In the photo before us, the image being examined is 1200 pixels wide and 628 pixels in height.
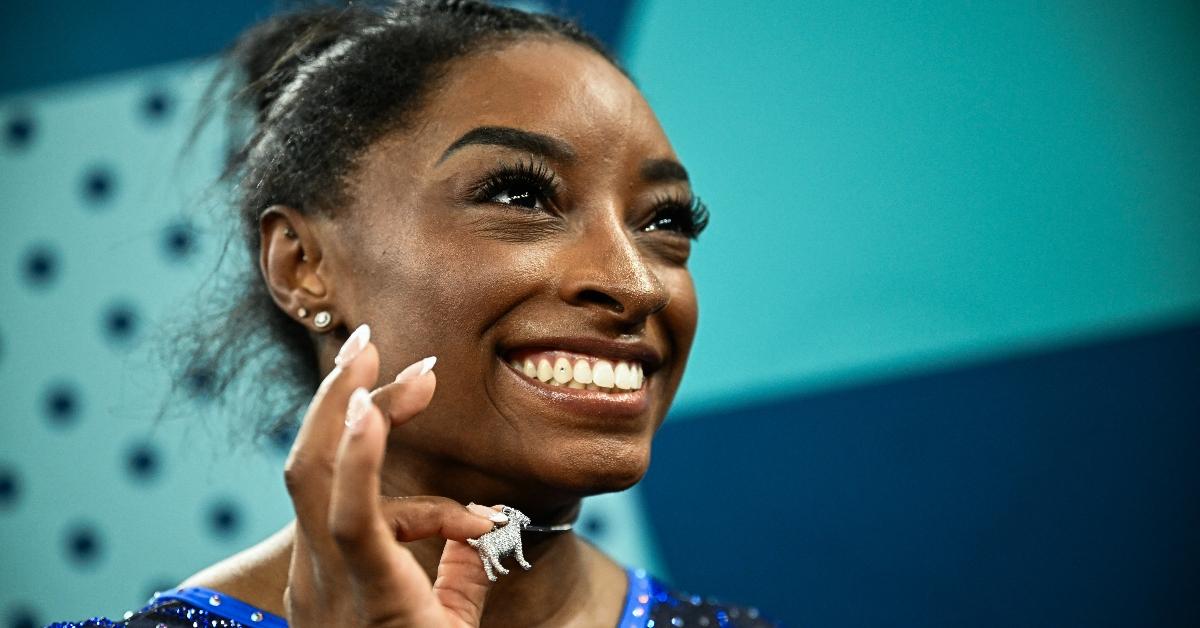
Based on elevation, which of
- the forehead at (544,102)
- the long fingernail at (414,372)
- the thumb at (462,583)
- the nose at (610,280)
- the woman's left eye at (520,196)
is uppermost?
the forehead at (544,102)

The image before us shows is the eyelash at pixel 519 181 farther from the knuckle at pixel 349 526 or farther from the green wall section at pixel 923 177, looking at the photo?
the green wall section at pixel 923 177

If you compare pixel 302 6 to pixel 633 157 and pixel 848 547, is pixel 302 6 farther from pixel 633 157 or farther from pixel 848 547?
pixel 848 547

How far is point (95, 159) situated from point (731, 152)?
38.6 inches

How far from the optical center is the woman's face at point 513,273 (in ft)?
3.16

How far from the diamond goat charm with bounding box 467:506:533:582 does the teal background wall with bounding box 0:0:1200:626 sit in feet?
2.79

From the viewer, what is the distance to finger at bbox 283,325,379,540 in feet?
2.24

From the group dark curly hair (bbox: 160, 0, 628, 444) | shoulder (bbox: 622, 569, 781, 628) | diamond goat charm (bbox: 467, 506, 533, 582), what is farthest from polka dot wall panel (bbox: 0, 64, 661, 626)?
diamond goat charm (bbox: 467, 506, 533, 582)

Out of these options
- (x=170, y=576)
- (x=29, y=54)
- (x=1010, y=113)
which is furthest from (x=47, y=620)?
(x=1010, y=113)

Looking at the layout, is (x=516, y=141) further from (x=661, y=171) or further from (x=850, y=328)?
(x=850, y=328)

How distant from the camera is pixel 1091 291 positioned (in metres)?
1.72

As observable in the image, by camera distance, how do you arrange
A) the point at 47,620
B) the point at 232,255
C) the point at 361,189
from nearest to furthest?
the point at 361,189 < the point at 232,255 < the point at 47,620

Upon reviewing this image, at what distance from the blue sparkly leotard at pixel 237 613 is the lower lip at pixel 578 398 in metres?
0.31

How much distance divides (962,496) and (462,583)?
109 centimetres

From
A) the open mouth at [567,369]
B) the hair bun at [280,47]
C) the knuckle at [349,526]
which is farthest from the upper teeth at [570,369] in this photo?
the hair bun at [280,47]
